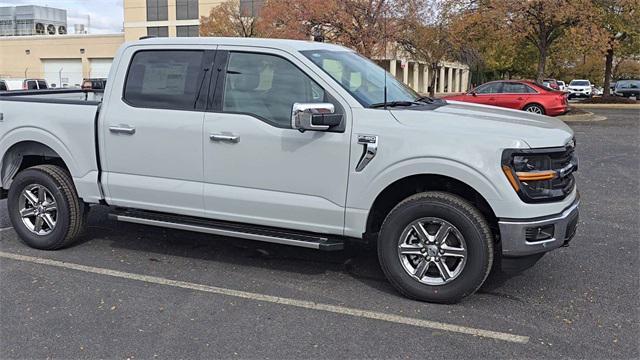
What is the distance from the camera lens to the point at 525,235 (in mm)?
4031

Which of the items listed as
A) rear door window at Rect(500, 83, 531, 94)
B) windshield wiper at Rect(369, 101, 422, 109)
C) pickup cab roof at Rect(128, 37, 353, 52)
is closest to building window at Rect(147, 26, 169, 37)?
rear door window at Rect(500, 83, 531, 94)

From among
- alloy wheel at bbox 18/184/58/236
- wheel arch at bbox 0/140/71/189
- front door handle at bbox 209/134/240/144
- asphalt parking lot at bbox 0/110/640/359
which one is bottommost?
asphalt parking lot at bbox 0/110/640/359

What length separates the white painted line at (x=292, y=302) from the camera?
3.88 meters

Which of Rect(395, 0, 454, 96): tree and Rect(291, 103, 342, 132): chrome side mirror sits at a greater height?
Rect(395, 0, 454, 96): tree

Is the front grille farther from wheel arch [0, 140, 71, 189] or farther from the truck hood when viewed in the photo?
wheel arch [0, 140, 71, 189]

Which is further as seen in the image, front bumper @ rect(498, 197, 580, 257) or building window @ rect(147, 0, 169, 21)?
building window @ rect(147, 0, 169, 21)

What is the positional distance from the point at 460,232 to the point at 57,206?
3.77 m

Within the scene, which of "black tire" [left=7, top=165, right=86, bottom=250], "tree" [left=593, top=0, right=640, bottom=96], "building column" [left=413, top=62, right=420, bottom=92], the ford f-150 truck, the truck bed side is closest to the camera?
the ford f-150 truck

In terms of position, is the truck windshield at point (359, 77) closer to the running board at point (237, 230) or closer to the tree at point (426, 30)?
the running board at point (237, 230)

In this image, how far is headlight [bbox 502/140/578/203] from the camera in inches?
157

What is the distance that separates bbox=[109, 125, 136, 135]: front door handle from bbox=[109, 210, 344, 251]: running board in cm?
73

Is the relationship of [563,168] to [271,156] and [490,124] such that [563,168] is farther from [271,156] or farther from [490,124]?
[271,156]

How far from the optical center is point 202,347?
364 cm

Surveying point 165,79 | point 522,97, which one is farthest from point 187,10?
point 165,79
